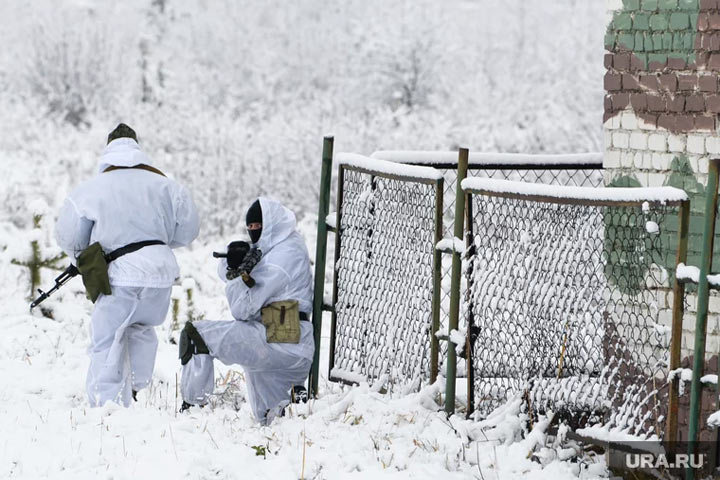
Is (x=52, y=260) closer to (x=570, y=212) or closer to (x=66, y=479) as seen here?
(x=66, y=479)

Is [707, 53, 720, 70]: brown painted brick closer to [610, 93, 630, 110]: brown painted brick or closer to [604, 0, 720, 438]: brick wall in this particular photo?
[604, 0, 720, 438]: brick wall

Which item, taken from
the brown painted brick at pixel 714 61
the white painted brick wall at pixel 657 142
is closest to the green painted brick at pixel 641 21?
the brown painted brick at pixel 714 61

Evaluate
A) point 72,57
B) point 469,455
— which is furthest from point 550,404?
point 72,57

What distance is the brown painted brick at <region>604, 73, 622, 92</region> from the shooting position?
5638mm

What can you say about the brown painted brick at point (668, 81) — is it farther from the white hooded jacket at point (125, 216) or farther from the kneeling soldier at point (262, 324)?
the white hooded jacket at point (125, 216)

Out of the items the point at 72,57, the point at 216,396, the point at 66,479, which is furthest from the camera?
the point at 72,57

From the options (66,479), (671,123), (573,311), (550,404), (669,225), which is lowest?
(66,479)

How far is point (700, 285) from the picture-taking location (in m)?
4.45

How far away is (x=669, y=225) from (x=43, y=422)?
11.7ft

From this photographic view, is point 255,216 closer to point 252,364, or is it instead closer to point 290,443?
point 252,364

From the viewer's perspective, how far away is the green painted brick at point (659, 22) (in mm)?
5344

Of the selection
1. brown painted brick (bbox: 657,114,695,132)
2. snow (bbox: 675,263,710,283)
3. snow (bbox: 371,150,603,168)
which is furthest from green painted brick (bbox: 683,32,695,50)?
snow (bbox: 371,150,603,168)

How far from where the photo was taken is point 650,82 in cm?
545

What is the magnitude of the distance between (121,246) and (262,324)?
0.97 metres
